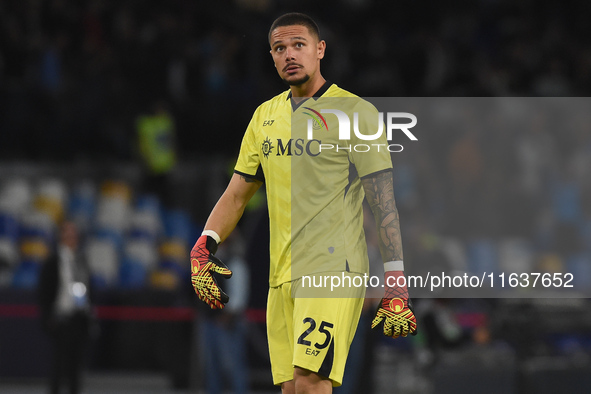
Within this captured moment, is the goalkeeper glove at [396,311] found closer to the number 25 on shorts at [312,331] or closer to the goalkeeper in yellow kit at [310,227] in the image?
the goalkeeper in yellow kit at [310,227]

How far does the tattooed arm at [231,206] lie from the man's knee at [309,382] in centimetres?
88

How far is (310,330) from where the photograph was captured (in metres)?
4.75

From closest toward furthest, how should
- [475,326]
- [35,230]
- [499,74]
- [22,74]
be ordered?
[475,326] → [35,230] → [22,74] → [499,74]

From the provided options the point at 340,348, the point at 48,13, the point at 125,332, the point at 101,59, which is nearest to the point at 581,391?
the point at 340,348

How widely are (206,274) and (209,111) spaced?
987 centimetres

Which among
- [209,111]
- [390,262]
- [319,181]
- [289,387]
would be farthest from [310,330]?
[209,111]

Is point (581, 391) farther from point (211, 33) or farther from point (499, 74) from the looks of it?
point (211, 33)

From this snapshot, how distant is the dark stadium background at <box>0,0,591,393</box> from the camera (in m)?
10.0

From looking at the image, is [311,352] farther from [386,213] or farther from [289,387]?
[386,213]

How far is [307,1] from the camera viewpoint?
1642cm

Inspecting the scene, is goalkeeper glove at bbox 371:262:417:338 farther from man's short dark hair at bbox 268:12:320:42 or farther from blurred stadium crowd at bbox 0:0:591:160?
blurred stadium crowd at bbox 0:0:591:160

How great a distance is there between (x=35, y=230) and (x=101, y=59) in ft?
10.0

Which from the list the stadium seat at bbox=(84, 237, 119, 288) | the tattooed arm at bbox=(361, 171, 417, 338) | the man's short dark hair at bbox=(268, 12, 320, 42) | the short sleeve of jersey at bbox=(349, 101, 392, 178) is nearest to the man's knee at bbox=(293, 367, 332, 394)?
the tattooed arm at bbox=(361, 171, 417, 338)

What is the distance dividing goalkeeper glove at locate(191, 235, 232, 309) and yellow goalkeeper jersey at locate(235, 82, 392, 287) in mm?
276
